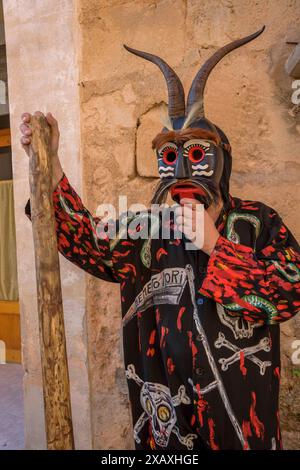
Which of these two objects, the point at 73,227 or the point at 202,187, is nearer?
the point at 202,187

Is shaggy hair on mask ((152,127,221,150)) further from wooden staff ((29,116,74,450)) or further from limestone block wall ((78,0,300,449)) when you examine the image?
limestone block wall ((78,0,300,449))

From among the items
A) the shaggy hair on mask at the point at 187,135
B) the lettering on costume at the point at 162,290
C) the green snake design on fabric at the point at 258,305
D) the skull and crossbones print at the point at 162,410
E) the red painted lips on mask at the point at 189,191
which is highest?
the shaggy hair on mask at the point at 187,135

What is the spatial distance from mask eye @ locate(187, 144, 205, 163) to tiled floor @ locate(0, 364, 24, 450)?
1802 millimetres

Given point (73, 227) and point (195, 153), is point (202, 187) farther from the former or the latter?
point (73, 227)

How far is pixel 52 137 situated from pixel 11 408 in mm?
1948

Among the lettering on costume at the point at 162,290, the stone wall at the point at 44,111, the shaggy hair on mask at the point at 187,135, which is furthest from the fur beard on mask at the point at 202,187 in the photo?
the stone wall at the point at 44,111

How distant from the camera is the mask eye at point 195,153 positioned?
0.98 meters

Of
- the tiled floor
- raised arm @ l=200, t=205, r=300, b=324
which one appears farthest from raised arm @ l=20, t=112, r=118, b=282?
the tiled floor

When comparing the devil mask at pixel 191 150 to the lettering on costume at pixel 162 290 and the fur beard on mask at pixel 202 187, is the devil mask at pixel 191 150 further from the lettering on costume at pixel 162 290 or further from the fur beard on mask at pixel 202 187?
the lettering on costume at pixel 162 290

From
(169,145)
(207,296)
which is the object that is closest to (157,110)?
(169,145)

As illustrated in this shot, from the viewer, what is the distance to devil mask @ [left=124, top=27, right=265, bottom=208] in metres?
0.97

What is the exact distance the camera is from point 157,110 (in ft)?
5.31
